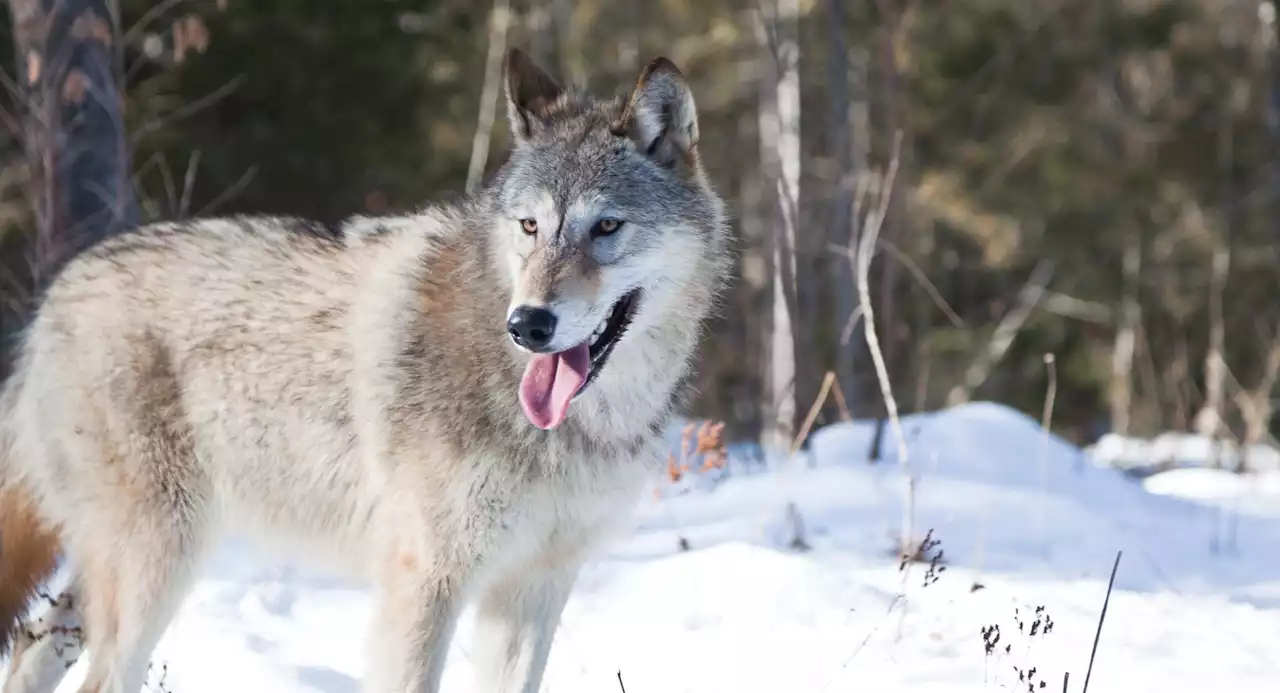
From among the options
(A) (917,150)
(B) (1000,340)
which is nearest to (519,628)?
(B) (1000,340)

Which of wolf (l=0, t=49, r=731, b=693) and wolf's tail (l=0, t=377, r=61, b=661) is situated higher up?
wolf (l=0, t=49, r=731, b=693)

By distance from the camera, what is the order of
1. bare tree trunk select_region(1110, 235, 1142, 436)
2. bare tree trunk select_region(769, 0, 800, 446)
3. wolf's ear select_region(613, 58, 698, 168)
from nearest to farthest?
wolf's ear select_region(613, 58, 698, 168) < bare tree trunk select_region(769, 0, 800, 446) < bare tree trunk select_region(1110, 235, 1142, 436)

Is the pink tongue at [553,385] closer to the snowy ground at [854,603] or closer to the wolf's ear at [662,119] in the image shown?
the wolf's ear at [662,119]

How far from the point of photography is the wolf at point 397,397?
3227 millimetres

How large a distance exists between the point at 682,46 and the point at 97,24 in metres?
8.85

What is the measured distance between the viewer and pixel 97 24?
5.94 meters

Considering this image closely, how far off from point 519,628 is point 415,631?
1.63 ft

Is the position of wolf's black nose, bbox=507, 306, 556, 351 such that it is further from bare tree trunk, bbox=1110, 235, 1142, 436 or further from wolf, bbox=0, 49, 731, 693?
bare tree trunk, bbox=1110, 235, 1142, 436

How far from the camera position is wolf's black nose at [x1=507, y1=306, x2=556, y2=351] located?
2965 millimetres

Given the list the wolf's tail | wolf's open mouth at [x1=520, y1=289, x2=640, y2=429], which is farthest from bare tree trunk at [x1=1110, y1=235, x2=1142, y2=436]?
the wolf's tail

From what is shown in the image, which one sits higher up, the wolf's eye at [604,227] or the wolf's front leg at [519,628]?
the wolf's eye at [604,227]

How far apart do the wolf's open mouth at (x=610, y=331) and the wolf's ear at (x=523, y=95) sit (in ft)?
2.16

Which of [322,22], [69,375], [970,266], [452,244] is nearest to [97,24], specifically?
[69,375]

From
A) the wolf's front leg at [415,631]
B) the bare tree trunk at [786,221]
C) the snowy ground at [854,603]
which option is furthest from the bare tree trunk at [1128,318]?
the wolf's front leg at [415,631]
